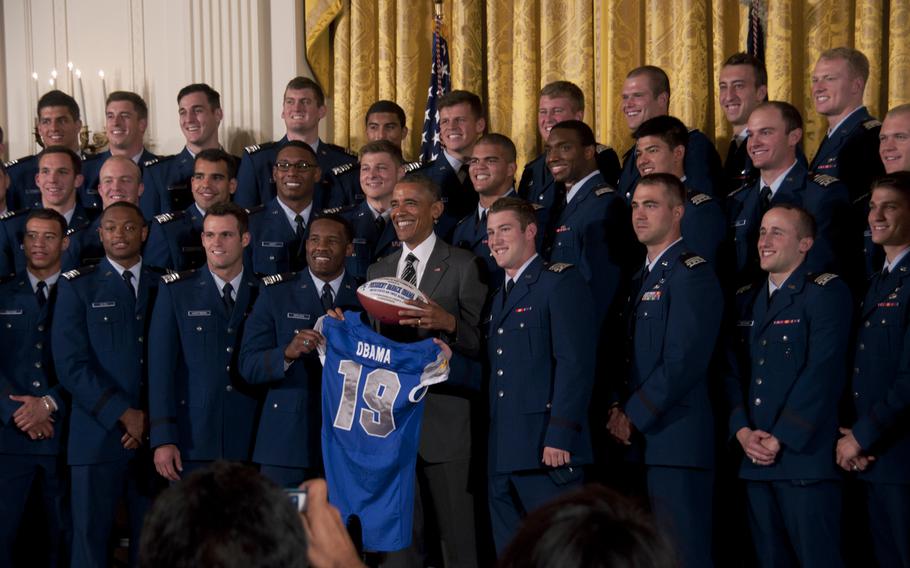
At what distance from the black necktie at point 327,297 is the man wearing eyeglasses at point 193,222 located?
109 cm

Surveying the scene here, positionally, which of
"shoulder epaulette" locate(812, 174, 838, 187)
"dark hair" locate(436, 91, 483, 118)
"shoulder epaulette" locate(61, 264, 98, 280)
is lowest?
"shoulder epaulette" locate(61, 264, 98, 280)

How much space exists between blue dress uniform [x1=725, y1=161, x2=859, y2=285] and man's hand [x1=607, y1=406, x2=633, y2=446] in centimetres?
93

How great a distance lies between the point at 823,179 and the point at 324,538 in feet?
13.9

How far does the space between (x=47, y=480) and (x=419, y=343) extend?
2.17 metres

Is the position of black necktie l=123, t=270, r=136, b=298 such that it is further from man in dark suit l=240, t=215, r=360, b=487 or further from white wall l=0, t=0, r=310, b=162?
white wall l=0, t=0, r=310, b=162

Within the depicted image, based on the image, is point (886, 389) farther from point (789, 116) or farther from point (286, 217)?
point (286, 217)

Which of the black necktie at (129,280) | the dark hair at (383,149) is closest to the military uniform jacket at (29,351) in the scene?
the black necktie at (129,280)

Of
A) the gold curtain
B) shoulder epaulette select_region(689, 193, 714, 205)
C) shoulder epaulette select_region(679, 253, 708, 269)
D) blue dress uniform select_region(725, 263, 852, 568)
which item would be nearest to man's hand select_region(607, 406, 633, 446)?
blue dress uniform select_region(725, 263, 852, 568)

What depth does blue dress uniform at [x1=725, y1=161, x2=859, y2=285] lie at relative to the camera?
226 inches

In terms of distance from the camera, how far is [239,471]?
1.91 meters

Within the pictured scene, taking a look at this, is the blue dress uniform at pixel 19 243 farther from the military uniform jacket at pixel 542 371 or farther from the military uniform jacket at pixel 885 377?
the military uniform jacket at pixel 885 377

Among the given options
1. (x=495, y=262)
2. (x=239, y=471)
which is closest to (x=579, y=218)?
(x=495, y=262)

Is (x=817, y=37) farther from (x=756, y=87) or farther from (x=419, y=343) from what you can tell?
(x=419, y=343)

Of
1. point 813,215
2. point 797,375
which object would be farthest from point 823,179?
point 797,375
